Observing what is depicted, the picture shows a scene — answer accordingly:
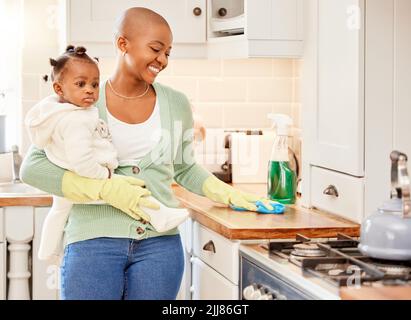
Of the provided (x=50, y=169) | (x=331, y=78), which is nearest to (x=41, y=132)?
(x=50, y=169)

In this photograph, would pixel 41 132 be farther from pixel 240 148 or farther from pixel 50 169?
pixel 240 148

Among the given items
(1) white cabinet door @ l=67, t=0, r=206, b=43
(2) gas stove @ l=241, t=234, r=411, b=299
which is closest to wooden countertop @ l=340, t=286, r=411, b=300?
(2) gas stove @ l=241, t=234, r=411, b=299

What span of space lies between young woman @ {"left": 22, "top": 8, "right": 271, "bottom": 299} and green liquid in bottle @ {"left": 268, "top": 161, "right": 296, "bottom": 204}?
1.66 ft

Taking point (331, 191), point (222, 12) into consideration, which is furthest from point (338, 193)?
point (222, 12)

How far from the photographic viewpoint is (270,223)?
8.61ft

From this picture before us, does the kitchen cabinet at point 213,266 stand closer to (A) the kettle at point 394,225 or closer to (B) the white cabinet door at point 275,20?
Result: (A) the kettle at point 394,225

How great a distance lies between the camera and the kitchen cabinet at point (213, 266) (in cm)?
256

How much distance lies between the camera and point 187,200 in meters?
3.18

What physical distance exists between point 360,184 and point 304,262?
1.76ft

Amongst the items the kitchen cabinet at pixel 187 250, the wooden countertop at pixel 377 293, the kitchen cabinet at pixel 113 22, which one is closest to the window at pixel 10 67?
the kitchen cabinet at pixel 113 22

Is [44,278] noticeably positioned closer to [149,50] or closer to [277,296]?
[149,50]

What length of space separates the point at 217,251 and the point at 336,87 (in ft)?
1.99
